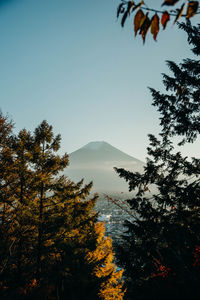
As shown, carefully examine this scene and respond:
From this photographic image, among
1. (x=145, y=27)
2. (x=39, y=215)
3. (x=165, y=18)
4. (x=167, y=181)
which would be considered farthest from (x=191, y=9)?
(x=39, y=215)

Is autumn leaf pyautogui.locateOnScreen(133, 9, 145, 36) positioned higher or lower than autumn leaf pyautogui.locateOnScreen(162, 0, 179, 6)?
higher

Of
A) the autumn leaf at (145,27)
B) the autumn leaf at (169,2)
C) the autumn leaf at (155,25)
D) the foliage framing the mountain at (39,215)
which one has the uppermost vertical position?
the autumn leaf at (145,27)

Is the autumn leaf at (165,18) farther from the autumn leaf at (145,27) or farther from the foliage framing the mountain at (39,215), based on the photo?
the foliage framing the mountain at (39,215)

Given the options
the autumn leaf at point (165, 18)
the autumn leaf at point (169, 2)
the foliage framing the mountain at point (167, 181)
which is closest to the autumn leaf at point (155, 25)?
the autumn leaf at point (165, 18)

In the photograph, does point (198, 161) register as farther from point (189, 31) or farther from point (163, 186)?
point (189, 31)

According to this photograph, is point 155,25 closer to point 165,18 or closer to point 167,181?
point 165,18

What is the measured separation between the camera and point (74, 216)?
8.23 metres

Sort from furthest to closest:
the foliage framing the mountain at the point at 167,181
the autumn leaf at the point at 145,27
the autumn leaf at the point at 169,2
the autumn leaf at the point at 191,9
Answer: the foliage framing the mountain at the point at 167,181 → the autumn leaf at the point at 145,27 → the autumn leaf at the point at 191,9 → the autumn leaf at the point at 169,2

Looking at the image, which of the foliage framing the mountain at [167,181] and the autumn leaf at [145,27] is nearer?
the autumn leaf at [145,27]

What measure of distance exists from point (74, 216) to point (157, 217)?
4228 millimetres

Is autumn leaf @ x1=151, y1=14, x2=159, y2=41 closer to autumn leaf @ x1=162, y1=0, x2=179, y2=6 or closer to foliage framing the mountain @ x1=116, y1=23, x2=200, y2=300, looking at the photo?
autumn leaf @ x1=162, y1=0, x2=179, y2=6

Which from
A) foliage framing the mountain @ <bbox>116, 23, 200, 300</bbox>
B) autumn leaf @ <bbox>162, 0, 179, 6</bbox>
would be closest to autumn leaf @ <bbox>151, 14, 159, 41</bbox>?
autumn leaf @ <bbox>162, 0, 179, 6</bbox>

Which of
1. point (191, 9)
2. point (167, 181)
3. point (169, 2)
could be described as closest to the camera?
point (169, 2)

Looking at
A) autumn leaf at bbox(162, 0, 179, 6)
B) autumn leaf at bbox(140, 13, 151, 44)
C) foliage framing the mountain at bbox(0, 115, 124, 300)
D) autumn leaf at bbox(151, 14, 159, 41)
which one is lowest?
foliage framing the mountain at bbox(0, 115, 124, 300)
